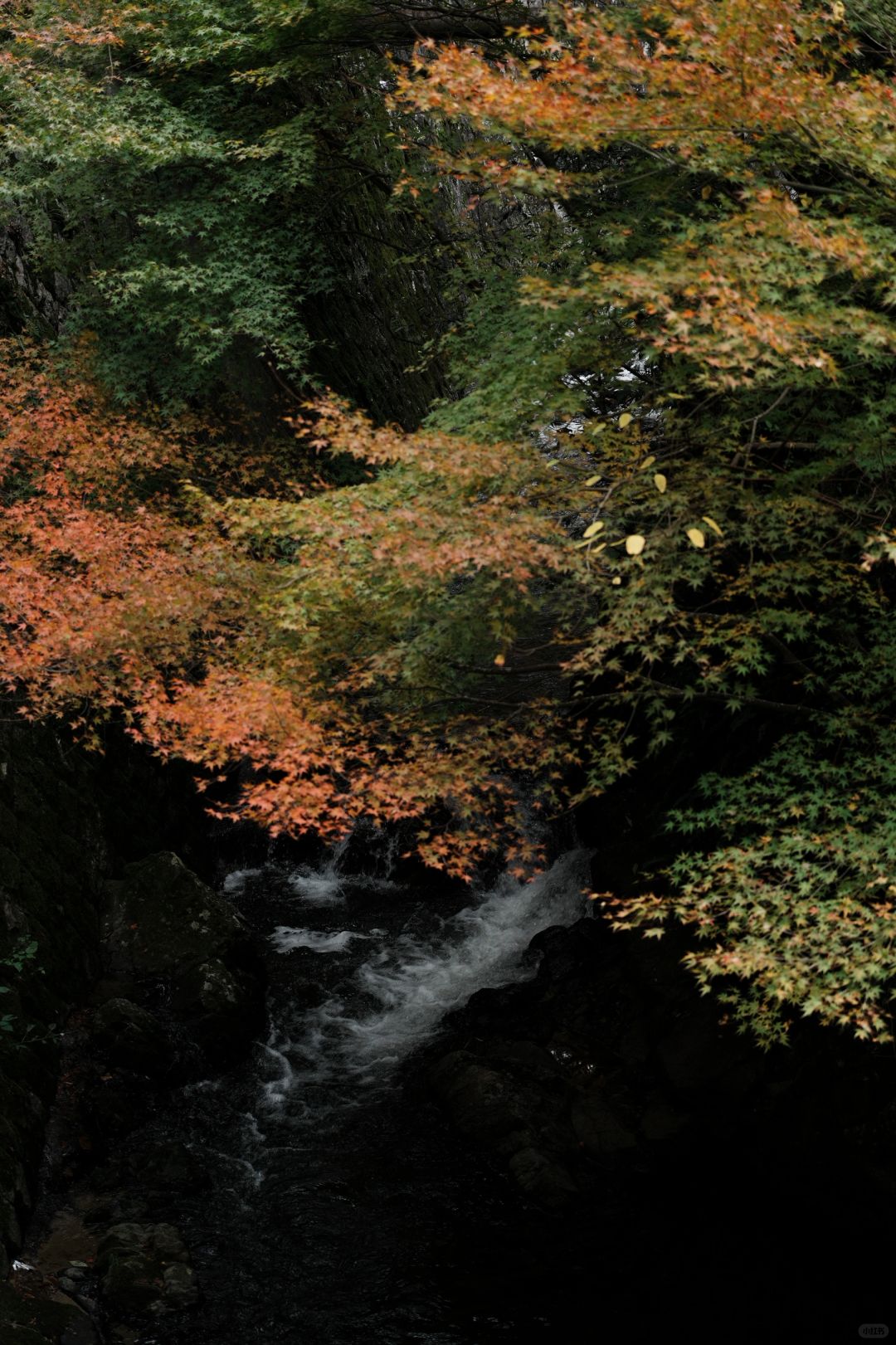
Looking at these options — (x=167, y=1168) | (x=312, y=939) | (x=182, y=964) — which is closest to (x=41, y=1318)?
(x=167, y=1168)

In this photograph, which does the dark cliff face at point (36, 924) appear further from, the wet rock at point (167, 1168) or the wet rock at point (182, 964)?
the wet rock at point (167, 1168)

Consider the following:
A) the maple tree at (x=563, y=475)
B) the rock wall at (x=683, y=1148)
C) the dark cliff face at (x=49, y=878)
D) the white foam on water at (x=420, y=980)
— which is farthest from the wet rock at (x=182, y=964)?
the maple tree at (x=563, y=475)

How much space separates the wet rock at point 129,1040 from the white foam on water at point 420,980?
1.29 m

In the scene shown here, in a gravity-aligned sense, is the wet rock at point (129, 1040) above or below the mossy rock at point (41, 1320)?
above

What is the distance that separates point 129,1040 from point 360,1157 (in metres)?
2.87

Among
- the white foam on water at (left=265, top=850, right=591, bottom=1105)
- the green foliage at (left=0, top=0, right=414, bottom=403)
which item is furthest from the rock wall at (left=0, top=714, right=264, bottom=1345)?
the green foliage at (left=0, top=0, right=414, bottom=403)

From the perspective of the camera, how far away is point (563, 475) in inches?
380

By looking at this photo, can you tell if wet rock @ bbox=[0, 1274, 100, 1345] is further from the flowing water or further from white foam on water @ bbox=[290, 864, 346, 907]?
white foam on water @ bbox=[290, 864, 346, 907]

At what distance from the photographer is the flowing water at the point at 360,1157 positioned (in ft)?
30.4

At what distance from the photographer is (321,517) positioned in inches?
388

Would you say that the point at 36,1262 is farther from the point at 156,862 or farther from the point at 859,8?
the point at 859,8

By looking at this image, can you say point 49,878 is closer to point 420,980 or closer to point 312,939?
point 312,939

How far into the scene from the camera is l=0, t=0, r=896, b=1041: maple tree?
303 inches

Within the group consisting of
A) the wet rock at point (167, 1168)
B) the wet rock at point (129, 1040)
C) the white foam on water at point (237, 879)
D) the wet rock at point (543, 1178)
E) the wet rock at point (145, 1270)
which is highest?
the white foam on water at point (237, 879)
